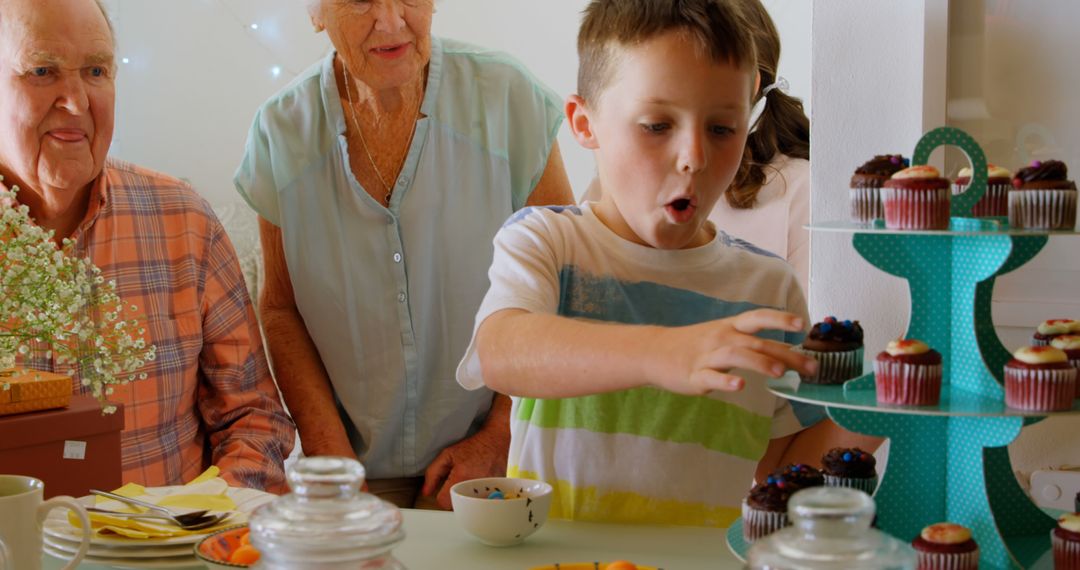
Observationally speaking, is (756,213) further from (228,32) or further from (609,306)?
(228,32)

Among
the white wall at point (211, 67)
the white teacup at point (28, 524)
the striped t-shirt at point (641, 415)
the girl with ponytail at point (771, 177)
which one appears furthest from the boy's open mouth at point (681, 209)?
the white wall at point (211, 67)

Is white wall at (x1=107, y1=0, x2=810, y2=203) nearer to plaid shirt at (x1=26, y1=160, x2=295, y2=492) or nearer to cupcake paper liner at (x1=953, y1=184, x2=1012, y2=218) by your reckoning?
plaid shirt at (x1=26, y1=160, x2=295, y2=492)

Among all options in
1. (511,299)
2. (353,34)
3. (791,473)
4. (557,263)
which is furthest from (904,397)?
(353,34)

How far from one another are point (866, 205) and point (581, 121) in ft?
1.56

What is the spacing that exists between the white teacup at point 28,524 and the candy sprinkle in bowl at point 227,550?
0.35 ft

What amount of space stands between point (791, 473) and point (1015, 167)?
651 mm

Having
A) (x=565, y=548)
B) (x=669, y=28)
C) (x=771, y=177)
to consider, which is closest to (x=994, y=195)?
(x=669, y=28)

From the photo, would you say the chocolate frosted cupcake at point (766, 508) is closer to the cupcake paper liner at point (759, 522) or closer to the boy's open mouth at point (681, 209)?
the cupcake paper liner at point (759, 522)

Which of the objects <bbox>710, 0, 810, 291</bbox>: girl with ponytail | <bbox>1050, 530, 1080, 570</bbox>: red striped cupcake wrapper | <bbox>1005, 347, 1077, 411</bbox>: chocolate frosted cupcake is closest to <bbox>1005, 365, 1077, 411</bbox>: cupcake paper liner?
<bbox>1005, 347, 1077, 411</bbox>: chocolate frosted cupcake

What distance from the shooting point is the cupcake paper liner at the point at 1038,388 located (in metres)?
0.94

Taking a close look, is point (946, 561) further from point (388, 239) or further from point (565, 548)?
point (388, 239)

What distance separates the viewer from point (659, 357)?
998 millimetres

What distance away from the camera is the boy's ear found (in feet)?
4.72

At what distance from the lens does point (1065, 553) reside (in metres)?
0.96
